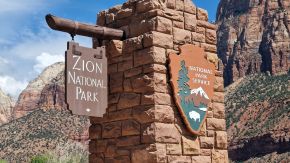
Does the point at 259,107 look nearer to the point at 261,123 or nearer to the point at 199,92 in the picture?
the point at 261,123

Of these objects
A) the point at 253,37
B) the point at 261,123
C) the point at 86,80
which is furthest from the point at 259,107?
the point at 86,80

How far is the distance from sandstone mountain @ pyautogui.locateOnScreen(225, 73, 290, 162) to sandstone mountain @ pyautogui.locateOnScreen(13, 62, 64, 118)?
44.9 metres

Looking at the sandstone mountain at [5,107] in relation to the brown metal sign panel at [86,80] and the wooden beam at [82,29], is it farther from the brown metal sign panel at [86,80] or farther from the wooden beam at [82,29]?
the brown metal sign panel at [86,80]

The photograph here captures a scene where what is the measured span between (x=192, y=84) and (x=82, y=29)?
180 cm

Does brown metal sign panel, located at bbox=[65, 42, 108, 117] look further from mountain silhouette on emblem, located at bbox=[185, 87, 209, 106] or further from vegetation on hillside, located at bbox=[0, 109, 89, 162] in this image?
vegetation on hillside, located at bbox=[0, 109, 89, 162]

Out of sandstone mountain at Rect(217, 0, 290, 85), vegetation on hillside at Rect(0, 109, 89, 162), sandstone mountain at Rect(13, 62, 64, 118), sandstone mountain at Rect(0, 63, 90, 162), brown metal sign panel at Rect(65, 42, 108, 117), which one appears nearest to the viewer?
brown metal sign panel at Rect(65, 42, 108, 117)

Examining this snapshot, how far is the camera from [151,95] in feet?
27.6

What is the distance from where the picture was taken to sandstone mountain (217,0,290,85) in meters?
118

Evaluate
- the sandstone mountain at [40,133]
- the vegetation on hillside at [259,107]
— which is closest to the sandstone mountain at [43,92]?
the sandstone mountain at [40,133]

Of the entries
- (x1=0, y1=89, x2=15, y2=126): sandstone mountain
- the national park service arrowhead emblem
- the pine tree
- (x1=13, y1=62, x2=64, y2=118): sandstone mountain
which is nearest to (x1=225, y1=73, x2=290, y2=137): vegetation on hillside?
(x1=13, y1=62, x2=64, y2=118): sandstone mountain

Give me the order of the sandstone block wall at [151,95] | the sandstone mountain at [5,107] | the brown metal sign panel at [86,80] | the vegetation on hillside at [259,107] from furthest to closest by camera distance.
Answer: the sandstone mountain at [5,107] < the vegetation on hillside at [259,107] < the sandstone block wall at [151,95] < the brown metal sign panel at [86,80]

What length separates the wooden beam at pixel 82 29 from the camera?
821 cm

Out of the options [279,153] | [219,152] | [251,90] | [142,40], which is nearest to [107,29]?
[142,40]

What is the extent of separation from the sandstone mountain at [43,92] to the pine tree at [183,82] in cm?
11611
